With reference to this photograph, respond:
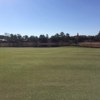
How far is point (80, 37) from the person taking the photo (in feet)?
299

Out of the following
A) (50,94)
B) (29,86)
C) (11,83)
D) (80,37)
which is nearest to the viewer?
(50,94)

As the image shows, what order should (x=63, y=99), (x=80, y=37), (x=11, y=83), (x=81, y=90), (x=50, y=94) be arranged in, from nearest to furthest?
(x=63, y=99)
(x=50, y=94)
(x=81, y=90)
(x=11, y=83)
(x=80, y=37)

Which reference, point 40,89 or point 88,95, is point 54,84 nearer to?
point 40,89

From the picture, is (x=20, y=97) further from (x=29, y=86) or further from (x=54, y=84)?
(x=54, y=84)

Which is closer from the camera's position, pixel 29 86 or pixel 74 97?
pixel 74 97

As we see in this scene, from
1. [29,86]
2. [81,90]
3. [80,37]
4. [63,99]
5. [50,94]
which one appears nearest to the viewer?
[63,99]

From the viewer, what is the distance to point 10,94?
6.57 m

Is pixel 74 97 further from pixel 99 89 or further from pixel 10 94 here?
pixel 10 94

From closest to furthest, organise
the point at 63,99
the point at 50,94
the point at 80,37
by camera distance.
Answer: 1. the point at 63,99
2. the point at 50,94
3. the point at 80,37

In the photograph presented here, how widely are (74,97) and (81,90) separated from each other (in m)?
0.82

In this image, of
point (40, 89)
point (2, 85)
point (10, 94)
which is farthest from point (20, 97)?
point (2, 85)

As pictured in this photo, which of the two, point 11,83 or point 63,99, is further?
point 11,83

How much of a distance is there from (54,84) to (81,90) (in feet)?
3.78

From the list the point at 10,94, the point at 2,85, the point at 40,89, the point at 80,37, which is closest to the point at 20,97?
the point at 10,94
